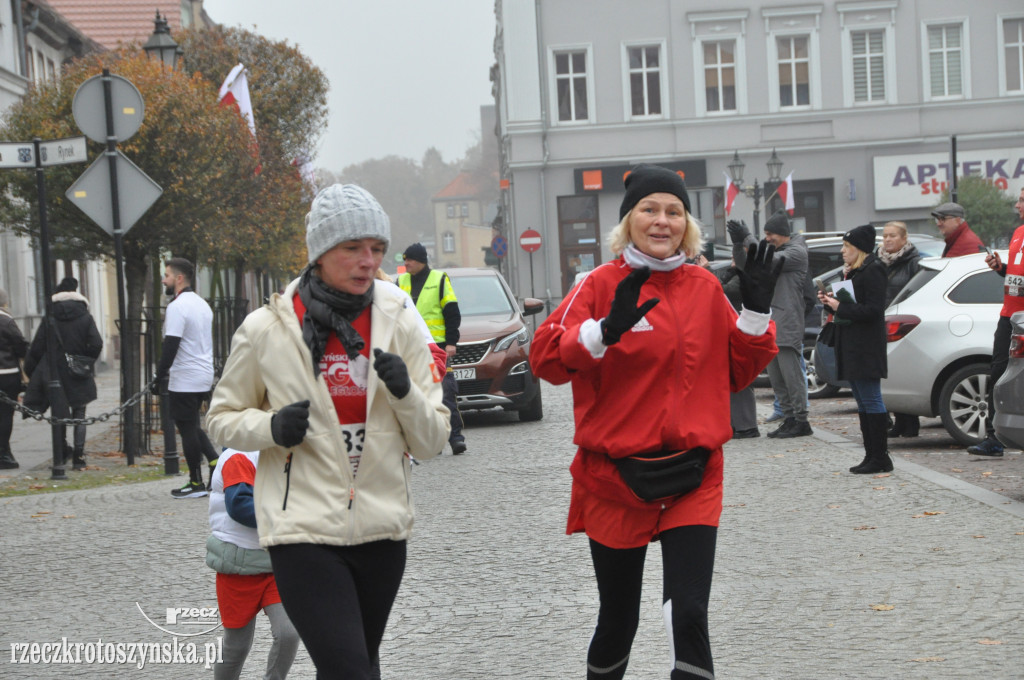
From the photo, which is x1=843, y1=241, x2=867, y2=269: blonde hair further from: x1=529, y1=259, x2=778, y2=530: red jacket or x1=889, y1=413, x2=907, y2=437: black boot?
x1=529, y1=259, x2=778, y2=530: red jacket

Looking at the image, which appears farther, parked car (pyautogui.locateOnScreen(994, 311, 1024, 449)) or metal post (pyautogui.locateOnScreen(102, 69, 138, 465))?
metal post (pyautogui.locateOnScreen(102, 69, 138, 465))

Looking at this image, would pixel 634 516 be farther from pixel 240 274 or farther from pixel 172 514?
pixel 240 274

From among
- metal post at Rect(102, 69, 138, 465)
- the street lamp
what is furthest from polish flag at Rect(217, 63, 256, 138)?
metal post at Rect(102, 69, 138, 465)

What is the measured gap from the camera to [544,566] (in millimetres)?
7109

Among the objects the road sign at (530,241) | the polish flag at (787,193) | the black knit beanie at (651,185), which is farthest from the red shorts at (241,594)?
the polish flag at (787,193)

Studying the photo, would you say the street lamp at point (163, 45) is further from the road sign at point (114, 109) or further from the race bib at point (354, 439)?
the race bib at point (354, 439)

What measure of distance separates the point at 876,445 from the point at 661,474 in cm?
623

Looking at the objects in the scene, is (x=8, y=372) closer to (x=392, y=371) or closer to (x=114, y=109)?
(x=114, y=109)

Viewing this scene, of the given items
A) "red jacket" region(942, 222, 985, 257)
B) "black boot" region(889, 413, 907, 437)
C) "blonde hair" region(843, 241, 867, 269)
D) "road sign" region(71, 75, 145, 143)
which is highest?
"road sign" region(71, 75, 145, 143)

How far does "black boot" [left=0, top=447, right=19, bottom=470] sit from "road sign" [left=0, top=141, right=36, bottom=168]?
3416mm

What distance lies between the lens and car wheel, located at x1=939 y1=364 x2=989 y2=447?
36.3ft

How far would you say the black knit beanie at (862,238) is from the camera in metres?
9.79

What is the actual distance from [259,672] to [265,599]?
1.18m

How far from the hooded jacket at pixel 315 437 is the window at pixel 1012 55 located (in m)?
42.0
